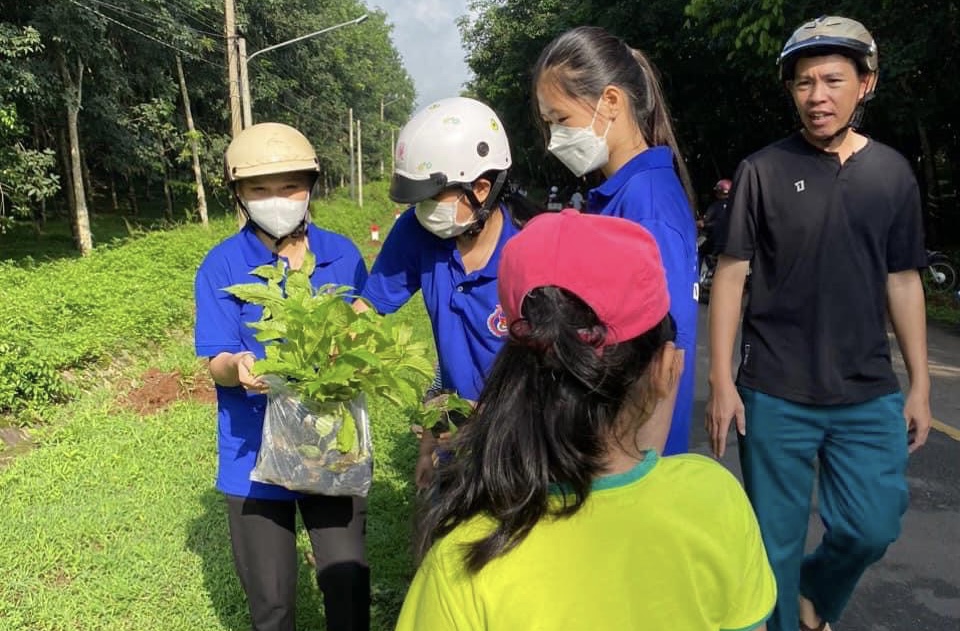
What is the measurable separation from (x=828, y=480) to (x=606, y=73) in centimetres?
158

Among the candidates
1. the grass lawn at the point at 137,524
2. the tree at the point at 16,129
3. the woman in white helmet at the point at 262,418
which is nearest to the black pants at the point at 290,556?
the woman in white helmet at the point at 262,418

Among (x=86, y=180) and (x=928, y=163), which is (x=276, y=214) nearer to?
(x=928, y=163)

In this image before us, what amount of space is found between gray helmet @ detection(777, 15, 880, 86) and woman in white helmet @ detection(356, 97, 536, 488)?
100 centimetres

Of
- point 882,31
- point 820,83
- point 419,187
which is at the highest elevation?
point 882,31

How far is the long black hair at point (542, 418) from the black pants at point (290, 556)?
1.29 m

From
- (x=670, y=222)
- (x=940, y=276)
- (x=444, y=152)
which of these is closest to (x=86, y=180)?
(x=940, y=276)

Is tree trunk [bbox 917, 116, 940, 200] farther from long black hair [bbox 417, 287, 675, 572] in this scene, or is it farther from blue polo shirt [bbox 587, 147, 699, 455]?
long black hair [bbox 417, 287, 675, 572]

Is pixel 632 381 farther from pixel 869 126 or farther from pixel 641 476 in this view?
pixel 869 126

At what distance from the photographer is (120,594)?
3.41m

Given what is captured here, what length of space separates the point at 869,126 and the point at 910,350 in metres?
14.0

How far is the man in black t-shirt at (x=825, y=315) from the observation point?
91.0 inches

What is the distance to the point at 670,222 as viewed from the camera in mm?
1723

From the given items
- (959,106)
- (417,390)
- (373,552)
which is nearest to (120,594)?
(373,552)

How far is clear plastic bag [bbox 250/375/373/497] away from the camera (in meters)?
1.86
